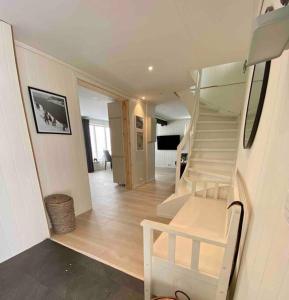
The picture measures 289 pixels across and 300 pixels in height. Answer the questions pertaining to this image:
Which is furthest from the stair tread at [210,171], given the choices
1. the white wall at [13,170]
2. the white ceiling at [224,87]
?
the white wall at [13,170]

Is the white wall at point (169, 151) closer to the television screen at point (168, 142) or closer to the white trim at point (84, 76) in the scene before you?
the television screen at point (168, 142)

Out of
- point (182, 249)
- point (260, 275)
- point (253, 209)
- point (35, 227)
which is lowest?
point (35, 227)

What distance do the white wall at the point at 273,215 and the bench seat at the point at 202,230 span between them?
38 cm

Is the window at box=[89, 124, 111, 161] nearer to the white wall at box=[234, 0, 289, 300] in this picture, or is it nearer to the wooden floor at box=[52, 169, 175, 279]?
the wooden floor at box=[52, 169, 175, 279]

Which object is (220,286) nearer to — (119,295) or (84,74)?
(119,295)

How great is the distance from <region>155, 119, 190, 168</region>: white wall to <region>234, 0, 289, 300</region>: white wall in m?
6.61

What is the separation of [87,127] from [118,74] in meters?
4.26

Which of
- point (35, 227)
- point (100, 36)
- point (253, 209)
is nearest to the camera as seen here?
point (253, 209)

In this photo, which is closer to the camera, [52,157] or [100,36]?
[100,36]

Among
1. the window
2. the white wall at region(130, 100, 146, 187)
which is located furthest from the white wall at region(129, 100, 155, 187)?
the window

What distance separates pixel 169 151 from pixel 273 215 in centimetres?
698

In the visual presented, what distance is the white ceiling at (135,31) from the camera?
50.4 inches

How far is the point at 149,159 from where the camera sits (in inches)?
183

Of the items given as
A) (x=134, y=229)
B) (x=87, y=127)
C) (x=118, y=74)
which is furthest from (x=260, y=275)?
(x=87, y=127)
